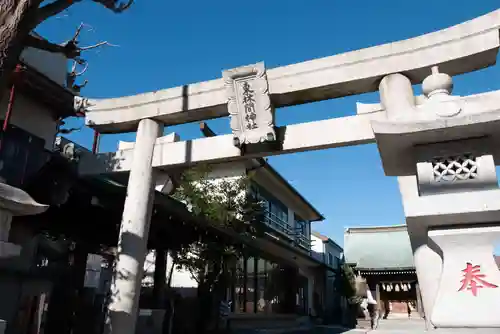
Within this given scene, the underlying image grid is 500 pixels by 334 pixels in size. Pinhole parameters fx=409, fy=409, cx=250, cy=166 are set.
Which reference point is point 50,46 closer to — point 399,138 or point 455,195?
point 399,138

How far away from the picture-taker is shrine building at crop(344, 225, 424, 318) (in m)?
27.4

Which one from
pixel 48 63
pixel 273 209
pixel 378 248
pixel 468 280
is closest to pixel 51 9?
pixel 468 280

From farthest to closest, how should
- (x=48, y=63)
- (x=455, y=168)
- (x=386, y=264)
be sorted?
→ (x=386, y=264)
(x=48, y=63)
(x=455, y=168)

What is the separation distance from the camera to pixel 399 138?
192 inches

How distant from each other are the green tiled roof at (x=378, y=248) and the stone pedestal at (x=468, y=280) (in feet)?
79.4

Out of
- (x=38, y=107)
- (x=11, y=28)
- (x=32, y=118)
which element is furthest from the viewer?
(x=38, y=107)

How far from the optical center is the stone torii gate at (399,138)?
4426 mm

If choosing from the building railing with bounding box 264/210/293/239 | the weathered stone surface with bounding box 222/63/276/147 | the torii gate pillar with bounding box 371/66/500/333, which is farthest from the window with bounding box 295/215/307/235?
the torii gate pillar with bounding box 371/66/500/333

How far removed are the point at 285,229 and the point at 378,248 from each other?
37.0 ft

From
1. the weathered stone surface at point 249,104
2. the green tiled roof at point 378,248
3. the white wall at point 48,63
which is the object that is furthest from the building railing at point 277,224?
the weathered stone surface at point 249,104

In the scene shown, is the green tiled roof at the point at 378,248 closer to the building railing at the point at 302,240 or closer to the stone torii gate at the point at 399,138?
the building railing at the point at 302,240

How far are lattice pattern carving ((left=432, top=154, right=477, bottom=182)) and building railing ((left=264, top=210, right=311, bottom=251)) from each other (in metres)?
14.5

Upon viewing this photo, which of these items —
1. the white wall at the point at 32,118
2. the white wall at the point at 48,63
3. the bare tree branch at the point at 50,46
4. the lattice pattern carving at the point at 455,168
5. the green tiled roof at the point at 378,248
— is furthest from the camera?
the green tiled roof at the point at 378,248

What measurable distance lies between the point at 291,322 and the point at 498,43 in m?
17.9
